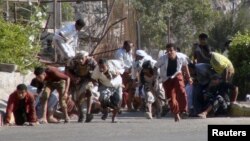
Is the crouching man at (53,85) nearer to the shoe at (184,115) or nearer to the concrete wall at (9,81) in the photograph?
the shoe at (184,115)

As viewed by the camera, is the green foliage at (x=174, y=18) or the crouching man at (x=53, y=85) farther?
the green foliage at (x=174, y=18)

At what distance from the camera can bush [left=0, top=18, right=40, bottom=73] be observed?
24.0m

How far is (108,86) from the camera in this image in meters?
19.5

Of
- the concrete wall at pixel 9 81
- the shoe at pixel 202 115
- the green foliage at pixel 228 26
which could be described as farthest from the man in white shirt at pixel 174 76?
the green foliage at pixel 228 26

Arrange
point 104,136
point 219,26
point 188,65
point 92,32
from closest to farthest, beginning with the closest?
point 104,136, point 188,65, point 92,32, point 219,26

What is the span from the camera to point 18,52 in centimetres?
2455

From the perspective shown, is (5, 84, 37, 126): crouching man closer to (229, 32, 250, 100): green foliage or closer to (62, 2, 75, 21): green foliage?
(229, 32, 250, 100): green foliage

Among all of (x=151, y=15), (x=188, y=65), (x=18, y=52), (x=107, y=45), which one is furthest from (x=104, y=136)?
(x=151, y=15)

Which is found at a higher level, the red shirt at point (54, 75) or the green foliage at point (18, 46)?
the green foliage at point (18, 46)

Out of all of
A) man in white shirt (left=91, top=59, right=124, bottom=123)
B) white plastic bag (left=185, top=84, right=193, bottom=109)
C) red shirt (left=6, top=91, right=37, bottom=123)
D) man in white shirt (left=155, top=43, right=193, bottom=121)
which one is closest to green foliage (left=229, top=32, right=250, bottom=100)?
white plastic bag (left=185, top=84, right=193, bottom=109)

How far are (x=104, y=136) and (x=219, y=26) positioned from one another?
40.5 meters

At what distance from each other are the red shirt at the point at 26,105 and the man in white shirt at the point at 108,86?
1.54 meters

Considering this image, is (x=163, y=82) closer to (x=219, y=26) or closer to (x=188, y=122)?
(x=188, y=122)

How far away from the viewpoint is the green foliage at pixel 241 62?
22.5 m
